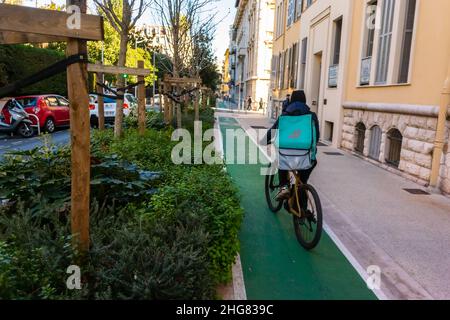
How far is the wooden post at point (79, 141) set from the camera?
2850 millimetres

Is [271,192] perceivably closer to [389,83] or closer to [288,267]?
[288,267]

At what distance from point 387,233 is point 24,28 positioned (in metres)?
4.53

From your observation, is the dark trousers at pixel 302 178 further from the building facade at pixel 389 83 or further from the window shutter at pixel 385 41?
the window shutter at pixel 385 41

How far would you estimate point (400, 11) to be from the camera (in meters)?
8.79

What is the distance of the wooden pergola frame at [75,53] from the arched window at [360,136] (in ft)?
29.5

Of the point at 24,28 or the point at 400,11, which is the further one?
the point at 400,11

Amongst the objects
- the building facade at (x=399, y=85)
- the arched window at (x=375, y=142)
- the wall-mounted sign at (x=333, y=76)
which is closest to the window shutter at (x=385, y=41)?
the building facade at (x=399, y=85)

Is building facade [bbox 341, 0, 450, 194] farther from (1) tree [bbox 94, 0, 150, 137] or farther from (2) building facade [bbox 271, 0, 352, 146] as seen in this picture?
(1) tree [bbox 94, 0, 150, 137]

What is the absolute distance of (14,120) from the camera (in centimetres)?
1395

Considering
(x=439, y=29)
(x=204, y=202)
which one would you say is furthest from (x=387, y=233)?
(x=439, y=29)

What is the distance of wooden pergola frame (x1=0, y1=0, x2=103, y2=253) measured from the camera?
8.72 ft

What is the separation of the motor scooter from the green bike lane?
11.8 meters

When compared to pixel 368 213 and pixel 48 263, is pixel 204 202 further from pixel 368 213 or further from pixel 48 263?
pixel 368 213

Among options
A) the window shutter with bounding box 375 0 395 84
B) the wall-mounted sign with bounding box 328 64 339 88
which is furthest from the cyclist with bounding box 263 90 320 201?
the wall-mounted sign with bounding box 328 64 339 88
